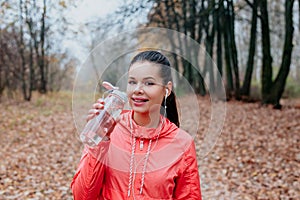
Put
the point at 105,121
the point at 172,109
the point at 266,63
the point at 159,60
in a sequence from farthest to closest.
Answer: the point at 266,63
the point at 172,109
the point at 159,60
the point at 105,121

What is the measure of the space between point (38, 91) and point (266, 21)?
471 inches

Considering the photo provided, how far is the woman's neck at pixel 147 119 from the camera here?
1805 millimetres

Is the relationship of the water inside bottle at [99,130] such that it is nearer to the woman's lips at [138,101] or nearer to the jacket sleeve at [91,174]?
the jacket sleeve at [91,174]

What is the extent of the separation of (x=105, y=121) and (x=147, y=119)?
31 centimetres

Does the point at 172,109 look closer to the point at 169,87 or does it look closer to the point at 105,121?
the point at 169,87

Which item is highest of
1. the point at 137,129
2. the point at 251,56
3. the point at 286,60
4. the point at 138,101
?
the point at 251,56

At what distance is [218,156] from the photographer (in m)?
7.92

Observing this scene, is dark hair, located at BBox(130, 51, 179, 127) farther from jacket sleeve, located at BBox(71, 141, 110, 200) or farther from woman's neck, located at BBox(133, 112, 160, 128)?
jacket sleeve, located at BBox(71, 141, 110, 200)

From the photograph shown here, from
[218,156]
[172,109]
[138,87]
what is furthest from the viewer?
[218,156]

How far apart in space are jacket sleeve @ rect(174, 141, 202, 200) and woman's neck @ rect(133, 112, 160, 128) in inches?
8.8

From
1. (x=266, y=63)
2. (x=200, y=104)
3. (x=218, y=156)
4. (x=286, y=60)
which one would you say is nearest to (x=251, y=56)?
(x=266, y=63)

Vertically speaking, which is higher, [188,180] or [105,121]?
[105,121]

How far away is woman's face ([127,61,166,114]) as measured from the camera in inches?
66.2

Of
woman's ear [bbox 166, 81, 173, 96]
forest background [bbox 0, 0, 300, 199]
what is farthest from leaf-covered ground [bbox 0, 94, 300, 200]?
woman's ear [bbox 166, 81, 173, 96]
